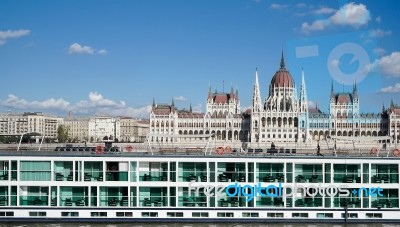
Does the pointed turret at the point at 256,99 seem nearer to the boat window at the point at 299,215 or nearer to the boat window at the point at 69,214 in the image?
the boat window at the point at 299,215

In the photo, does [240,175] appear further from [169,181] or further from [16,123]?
[16,123]

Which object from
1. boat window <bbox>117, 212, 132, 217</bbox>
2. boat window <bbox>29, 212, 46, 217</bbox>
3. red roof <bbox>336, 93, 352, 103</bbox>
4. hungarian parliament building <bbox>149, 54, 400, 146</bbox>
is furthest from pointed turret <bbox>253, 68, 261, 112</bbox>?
boat window <bbox>29, 212, 46, 217</bbox>

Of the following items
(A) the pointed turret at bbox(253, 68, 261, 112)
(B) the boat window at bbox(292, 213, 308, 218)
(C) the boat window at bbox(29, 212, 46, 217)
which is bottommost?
(B) the boat window at bbox(292, 213, 308, 218)

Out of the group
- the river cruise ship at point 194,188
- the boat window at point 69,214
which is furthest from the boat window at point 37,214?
the boat window at point 69,214

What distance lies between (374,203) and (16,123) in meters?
126

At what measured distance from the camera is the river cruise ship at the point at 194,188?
63.3 ft

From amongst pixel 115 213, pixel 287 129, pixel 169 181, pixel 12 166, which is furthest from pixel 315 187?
pixel 287 129

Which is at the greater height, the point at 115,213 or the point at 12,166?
the point at 12,166

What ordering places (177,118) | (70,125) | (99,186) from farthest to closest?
(70,125) < (177,118) < (99,186)

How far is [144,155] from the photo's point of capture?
1952cm

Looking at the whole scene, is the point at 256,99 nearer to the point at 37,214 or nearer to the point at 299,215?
the point at 299,215

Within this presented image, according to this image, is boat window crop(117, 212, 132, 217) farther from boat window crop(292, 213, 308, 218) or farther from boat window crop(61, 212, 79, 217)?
boat window crop(292, 213, 308, 218)

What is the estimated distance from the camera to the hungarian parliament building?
107438 millimetres

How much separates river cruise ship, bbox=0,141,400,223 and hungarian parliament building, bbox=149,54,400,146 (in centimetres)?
8402
